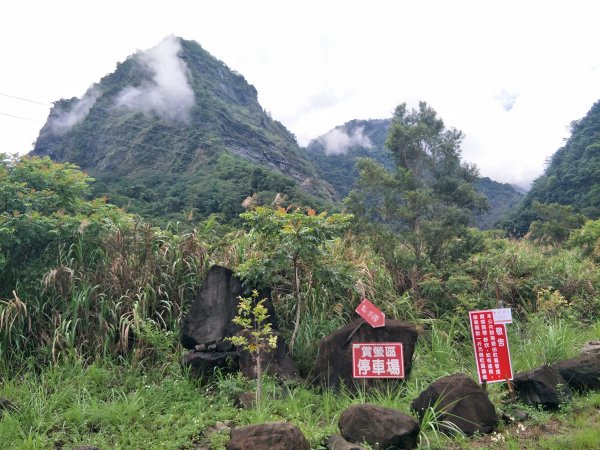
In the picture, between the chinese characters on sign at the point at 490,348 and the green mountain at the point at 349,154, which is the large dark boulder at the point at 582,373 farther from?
the green mountain at the point at 349,154

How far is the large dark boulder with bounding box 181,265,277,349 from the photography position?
5.55 m

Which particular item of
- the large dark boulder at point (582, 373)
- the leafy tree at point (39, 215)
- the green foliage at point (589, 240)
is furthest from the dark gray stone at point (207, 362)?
the green foliage at point (589, 240)

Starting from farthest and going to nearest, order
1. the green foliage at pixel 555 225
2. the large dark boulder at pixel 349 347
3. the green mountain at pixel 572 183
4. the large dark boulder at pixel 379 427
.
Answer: the green mountain at pixel 572 183
the green foliage at pixel 555 225
the large dark boulder at pixel 349 347
the large dark boulder at pixel 379 427

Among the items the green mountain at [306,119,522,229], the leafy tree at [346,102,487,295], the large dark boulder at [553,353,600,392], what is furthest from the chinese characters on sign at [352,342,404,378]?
the green mountain at [306,119,522,229]

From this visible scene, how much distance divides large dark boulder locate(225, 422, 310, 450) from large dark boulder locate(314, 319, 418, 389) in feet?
5.73

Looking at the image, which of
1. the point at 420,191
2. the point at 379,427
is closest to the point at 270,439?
the point at 379,427

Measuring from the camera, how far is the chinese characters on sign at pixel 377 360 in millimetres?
4910

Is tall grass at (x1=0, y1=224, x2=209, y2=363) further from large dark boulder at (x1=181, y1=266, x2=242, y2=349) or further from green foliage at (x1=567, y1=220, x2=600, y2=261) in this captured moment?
green foliage at (x1=567, y1=220, x2=600, y2=261)

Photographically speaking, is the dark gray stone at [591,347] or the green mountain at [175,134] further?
the green mountain at [175,134]

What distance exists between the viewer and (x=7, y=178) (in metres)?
6.74

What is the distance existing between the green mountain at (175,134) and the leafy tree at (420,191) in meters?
11.5

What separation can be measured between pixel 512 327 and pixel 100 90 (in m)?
78.5

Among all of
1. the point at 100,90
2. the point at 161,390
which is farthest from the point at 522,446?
the point at 100,90

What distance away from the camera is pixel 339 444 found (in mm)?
3547
